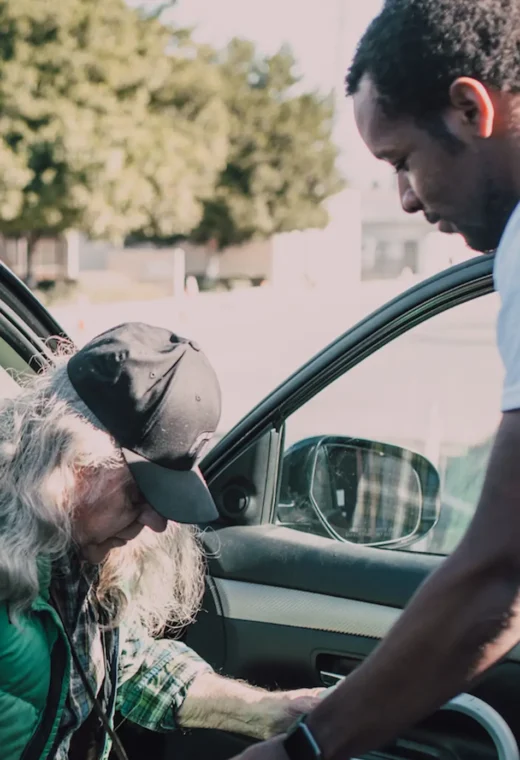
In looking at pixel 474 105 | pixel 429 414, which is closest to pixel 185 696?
pixel 429 414

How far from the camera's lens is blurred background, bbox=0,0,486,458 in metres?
15.9

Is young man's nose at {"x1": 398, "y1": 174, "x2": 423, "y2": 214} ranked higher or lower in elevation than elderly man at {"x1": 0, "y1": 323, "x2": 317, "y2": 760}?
higher

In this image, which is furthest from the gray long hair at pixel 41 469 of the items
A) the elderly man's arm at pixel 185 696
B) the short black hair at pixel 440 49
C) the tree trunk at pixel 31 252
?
the tree trunk at pixel 31 252

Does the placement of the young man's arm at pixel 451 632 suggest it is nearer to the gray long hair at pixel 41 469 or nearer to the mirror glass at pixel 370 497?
the gray long hair at pixel 41 469

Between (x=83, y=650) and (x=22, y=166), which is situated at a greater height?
(x=22, y=166)

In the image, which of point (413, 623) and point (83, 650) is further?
point (83, 650)

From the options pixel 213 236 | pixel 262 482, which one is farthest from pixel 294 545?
pixel 213 236

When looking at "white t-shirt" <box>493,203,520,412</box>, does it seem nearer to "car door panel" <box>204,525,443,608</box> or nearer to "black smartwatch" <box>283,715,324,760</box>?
"black smartwatch" <box>283,715,324,760</box>

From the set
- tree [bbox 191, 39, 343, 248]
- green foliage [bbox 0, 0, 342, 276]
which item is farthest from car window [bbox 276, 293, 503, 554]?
tree [bbox 191, 39, 343, 248]

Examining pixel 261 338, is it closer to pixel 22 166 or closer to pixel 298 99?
pixel 22 166

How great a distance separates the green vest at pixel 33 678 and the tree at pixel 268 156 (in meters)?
36.0

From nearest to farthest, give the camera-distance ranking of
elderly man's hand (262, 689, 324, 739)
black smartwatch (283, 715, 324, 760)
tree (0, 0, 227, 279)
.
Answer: black smartwatch (283, 715, 324, 760), elderly man's hand (262, 689, 324, 739), tree (0, 0, 227, 279)

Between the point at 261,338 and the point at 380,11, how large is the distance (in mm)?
15258

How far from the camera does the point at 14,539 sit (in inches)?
68.5
